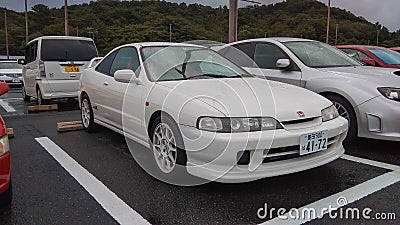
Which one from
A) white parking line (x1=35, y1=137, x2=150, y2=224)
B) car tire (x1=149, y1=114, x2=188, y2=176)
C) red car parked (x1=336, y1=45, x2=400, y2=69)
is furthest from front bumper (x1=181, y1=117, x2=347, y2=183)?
red car parked (x1=336, y1=45, x2=400, y2=69)

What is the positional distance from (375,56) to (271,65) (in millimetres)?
3082

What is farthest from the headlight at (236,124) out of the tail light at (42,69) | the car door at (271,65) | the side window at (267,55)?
the tail light at (42,69)

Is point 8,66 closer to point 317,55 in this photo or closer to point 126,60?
point 126,60

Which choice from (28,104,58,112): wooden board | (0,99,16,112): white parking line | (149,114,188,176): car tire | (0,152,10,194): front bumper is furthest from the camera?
(0,99,16,112): white parking line

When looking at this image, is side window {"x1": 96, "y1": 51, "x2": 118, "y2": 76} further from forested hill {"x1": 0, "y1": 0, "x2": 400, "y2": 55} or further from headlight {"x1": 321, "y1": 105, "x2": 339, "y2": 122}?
forested hill {"x1": 0, "y1": 0, "x2": 400, "y2": 55}

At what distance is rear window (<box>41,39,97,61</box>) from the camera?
24.5 feet

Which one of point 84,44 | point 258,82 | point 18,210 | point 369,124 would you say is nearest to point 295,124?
point 258,82

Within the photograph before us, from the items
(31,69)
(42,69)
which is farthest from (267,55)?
(31,69)

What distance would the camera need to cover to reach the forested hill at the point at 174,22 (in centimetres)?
3238

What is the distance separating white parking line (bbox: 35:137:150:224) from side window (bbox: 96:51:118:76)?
1.17 metres

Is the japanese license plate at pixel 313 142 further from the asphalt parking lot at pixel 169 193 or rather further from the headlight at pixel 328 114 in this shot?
the asphalt parking lot at pixel 169 193

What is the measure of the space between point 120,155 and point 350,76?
2.89m

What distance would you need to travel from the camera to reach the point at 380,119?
12.8 feet

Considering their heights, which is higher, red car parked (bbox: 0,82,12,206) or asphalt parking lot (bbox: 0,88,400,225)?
red car parked (bbox: 0,82,12,206)
